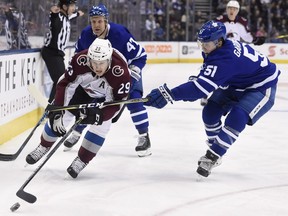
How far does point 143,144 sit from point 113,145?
0.48 m

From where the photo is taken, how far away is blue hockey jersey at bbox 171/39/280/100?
365 cm

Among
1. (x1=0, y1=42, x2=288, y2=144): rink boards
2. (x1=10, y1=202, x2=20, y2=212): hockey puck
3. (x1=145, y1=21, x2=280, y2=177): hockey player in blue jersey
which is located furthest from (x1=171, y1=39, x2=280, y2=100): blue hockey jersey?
(x1=0, y1=42, x2=288, y2=144): rink boards

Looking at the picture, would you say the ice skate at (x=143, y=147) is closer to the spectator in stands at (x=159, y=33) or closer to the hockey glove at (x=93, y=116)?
the hockey glove at (x=93, y=116)

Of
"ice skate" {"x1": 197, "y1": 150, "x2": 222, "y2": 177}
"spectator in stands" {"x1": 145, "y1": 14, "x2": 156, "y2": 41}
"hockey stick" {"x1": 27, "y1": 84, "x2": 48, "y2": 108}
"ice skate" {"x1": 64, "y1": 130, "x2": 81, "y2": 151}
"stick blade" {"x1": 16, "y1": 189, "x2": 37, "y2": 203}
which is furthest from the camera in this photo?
"spectator in stands" {"x1": 145, "y1": 14, "x2": 156, "y2": 41}

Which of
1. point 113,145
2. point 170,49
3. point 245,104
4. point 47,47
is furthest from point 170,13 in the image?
point 245,104

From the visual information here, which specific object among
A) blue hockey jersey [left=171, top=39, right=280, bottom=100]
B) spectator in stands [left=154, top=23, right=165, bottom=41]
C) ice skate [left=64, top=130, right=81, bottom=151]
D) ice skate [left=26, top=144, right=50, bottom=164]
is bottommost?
spectator in stands [left=154, top=23, right=165, bottom=41]

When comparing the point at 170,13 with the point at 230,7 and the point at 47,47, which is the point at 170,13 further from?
the point at 47,47

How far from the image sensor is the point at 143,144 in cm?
456

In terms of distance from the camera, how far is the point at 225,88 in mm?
4059

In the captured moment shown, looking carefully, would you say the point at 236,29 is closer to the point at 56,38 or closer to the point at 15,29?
the point at 56,38

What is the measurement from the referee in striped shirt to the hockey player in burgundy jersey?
201cm

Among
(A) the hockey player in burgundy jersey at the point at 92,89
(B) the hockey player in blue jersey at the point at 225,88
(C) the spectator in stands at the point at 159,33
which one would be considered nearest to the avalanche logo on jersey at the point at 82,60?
(A) the hockey player in burgundy jersey at the point at 92,89

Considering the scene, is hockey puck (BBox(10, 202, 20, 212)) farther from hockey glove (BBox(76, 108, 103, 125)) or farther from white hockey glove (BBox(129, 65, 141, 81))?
white hockey glove (BBox(129, 65, 141, 81))

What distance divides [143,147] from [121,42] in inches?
28.8
